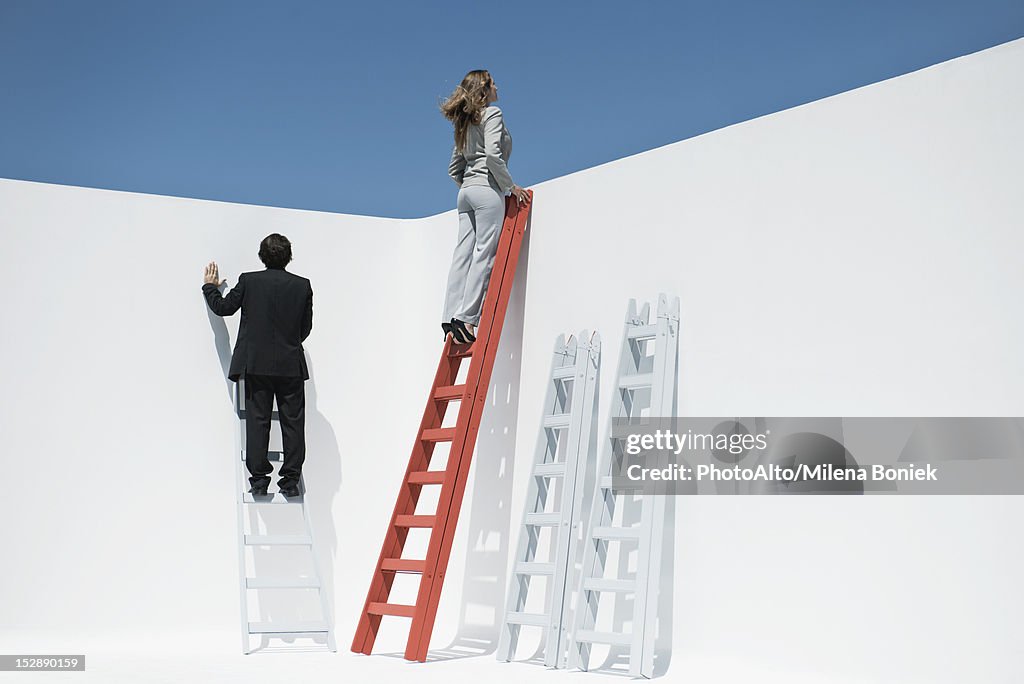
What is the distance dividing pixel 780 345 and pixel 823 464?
1.57 feet

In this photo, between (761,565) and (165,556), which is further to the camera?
(165,556)

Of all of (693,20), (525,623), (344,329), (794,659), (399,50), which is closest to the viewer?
(794,659)

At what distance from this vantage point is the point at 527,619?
13.9 feet

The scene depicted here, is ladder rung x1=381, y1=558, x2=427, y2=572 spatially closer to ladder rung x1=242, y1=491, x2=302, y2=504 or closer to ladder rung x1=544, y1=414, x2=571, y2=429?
ladder rung x1=242, y1=491, x2=302, y2=504

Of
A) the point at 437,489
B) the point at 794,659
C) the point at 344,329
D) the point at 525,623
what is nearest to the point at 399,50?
the point at 344,329

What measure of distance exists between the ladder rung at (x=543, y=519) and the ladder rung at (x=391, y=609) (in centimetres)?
61

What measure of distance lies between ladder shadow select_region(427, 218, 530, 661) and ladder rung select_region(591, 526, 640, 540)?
2.84 feet

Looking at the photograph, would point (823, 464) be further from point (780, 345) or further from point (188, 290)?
point (188, 290)

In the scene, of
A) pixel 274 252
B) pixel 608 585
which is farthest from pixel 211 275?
pixel 608 585

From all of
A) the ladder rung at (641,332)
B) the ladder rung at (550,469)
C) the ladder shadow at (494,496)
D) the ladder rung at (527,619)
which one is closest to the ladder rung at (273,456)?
the ladder shadow at (494,496)

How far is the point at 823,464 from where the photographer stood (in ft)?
12.0

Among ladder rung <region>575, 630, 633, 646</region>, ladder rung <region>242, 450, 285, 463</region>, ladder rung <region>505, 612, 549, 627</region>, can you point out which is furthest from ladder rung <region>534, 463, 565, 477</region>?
ladder rung <region>242, 450, 285, 463</region>

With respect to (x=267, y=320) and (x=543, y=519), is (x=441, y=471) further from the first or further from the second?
(x=267, y=320)

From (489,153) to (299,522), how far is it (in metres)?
2.13
